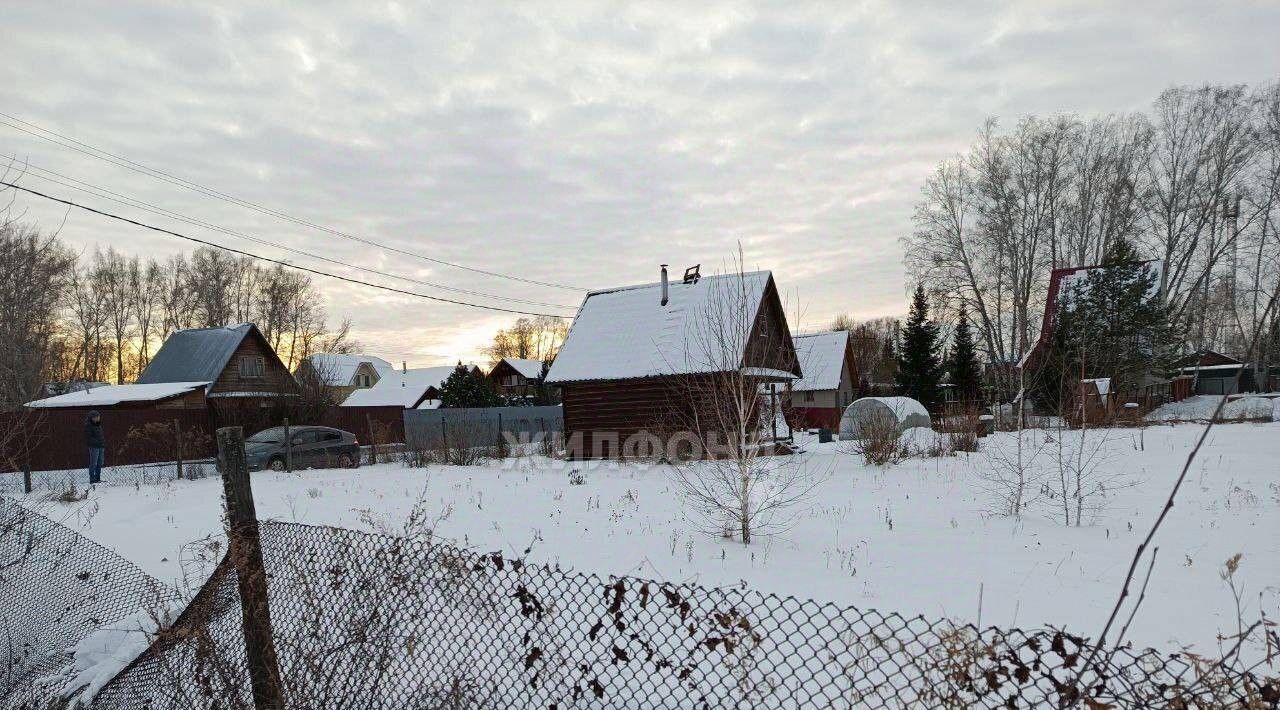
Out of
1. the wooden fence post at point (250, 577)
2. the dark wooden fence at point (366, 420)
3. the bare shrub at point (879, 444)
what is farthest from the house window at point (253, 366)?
the wooden fence post at point (250, 577)

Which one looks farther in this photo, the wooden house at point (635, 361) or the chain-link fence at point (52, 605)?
the wooden house at point (635, 361)

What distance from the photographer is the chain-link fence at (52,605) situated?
15.2 feet

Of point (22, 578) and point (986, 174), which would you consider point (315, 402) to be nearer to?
point (22, 578)

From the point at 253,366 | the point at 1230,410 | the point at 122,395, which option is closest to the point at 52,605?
the point at 122,395

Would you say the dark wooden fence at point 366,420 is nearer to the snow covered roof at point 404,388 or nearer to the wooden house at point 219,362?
the wooden house at point 219,362

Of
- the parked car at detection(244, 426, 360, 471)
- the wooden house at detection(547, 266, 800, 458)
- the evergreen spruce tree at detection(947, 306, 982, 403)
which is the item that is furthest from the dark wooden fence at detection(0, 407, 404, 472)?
the evergreen spruce tree at detection(947, 306, 982, 403)

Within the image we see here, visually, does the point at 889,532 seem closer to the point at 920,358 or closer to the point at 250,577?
the point at 250,577

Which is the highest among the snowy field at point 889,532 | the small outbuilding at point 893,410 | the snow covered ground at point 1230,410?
the small outbuilding at point 893,410

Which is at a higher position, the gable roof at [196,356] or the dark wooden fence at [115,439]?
the gable roof at [196,356]

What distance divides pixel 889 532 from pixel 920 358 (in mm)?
30382

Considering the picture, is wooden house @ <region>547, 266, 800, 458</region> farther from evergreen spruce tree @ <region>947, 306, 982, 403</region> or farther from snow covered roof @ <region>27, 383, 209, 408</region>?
evergreen spruce tree @ <region>947, 306, 982, 403</region>

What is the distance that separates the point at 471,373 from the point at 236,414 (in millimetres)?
15317

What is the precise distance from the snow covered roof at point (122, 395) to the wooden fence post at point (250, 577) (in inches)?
1003

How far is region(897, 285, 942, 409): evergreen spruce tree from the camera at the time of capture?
35.4 meters
